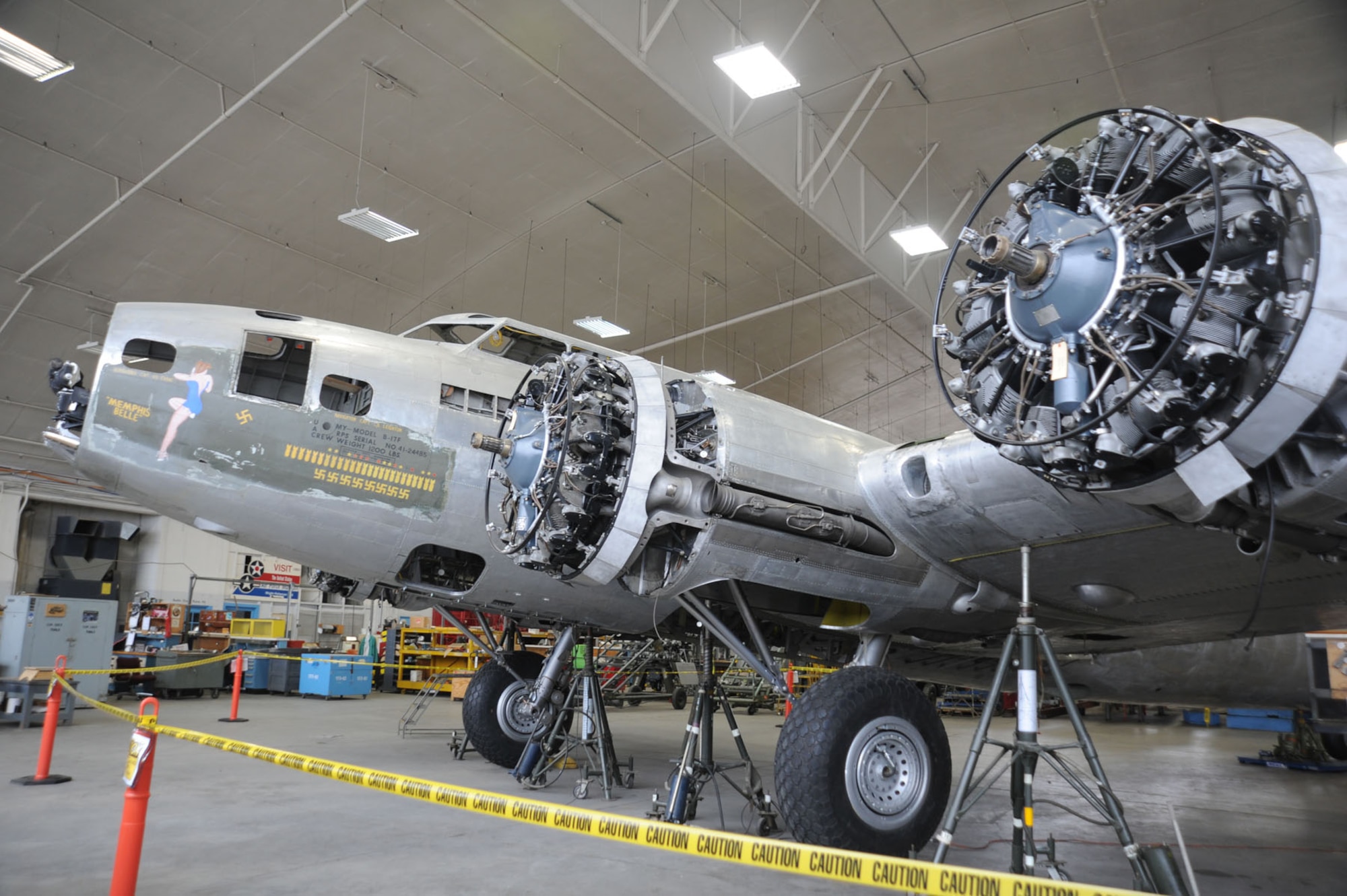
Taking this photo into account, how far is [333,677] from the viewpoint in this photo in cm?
1997

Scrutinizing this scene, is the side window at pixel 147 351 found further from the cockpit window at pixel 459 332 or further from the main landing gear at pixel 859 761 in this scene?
the main landing gear at pixel 859 761

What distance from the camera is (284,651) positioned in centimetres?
2227

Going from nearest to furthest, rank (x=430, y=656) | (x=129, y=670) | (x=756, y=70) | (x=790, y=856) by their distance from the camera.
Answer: (x=790, y=856)
(x=756, y=70)
(x=129, y=670)
(x=430, y=656)

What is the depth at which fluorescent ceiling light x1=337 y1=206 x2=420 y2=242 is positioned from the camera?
14.4 meters

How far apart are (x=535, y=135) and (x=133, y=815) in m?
14.3

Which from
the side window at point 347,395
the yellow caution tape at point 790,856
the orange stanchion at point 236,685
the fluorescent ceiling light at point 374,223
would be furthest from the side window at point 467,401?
the orange stanchion at point 236,685

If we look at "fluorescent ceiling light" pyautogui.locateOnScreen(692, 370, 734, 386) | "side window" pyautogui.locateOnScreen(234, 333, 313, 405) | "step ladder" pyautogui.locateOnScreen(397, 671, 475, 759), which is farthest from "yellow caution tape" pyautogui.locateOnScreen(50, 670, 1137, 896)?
"step ladder" pyautogui.locateOnScreen(397, 671, 475, 759)

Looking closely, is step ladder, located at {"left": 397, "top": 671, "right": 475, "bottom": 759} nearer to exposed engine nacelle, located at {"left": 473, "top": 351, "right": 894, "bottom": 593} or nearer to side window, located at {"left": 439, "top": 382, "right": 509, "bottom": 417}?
→ side window, located at {"left": 439, "top": 382, "right": 509, "bottom": 417}

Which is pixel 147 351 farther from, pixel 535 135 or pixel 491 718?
pixel 535 135

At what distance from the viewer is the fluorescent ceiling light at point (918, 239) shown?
54.3ft

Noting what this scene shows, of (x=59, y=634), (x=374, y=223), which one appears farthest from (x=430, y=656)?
(x=374, y=223)

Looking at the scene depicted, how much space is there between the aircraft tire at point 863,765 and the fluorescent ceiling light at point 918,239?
12.5 m

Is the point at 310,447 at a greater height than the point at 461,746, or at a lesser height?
greater

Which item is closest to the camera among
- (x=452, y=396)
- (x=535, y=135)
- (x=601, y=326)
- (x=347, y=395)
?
(x=347, y=395)
